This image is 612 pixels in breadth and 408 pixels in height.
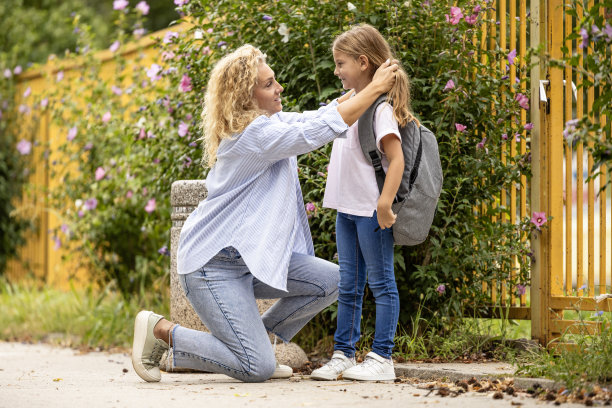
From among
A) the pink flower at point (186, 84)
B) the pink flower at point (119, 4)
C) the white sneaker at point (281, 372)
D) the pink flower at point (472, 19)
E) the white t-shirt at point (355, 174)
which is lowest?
the white sneaker at point (281, 372)

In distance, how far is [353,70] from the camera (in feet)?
12.5

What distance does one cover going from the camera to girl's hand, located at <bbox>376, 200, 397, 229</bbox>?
352 cm

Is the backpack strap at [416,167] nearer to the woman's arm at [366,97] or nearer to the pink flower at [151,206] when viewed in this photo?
the woman's arm at [366,97]

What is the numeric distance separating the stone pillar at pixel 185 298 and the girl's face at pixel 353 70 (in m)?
1.10

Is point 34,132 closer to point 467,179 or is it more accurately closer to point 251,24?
point 251,24

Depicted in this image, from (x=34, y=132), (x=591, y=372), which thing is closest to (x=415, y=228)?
(x=591, y=372)

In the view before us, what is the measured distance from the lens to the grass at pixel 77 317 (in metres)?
5.93

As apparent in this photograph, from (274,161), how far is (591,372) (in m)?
1.62

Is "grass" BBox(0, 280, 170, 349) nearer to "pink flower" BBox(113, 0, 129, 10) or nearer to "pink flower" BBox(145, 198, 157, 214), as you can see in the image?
"pink flower" BBox(145, 198, 157, 214)

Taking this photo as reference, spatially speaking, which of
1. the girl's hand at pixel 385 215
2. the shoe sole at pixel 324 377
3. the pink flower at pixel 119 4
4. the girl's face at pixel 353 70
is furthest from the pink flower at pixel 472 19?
the pink flower at pixel 119 4

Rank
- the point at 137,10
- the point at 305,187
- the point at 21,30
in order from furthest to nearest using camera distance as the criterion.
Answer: the point at 21,30 < the point at 137,10 < the point at 305,187

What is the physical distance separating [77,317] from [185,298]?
2.41 metres

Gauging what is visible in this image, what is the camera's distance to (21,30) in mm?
11109

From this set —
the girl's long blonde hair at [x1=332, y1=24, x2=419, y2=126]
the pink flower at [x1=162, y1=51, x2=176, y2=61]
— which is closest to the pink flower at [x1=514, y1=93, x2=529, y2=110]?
the girl's long blonde hair at [x1=332, y1=24, x2=419, y2=126]
